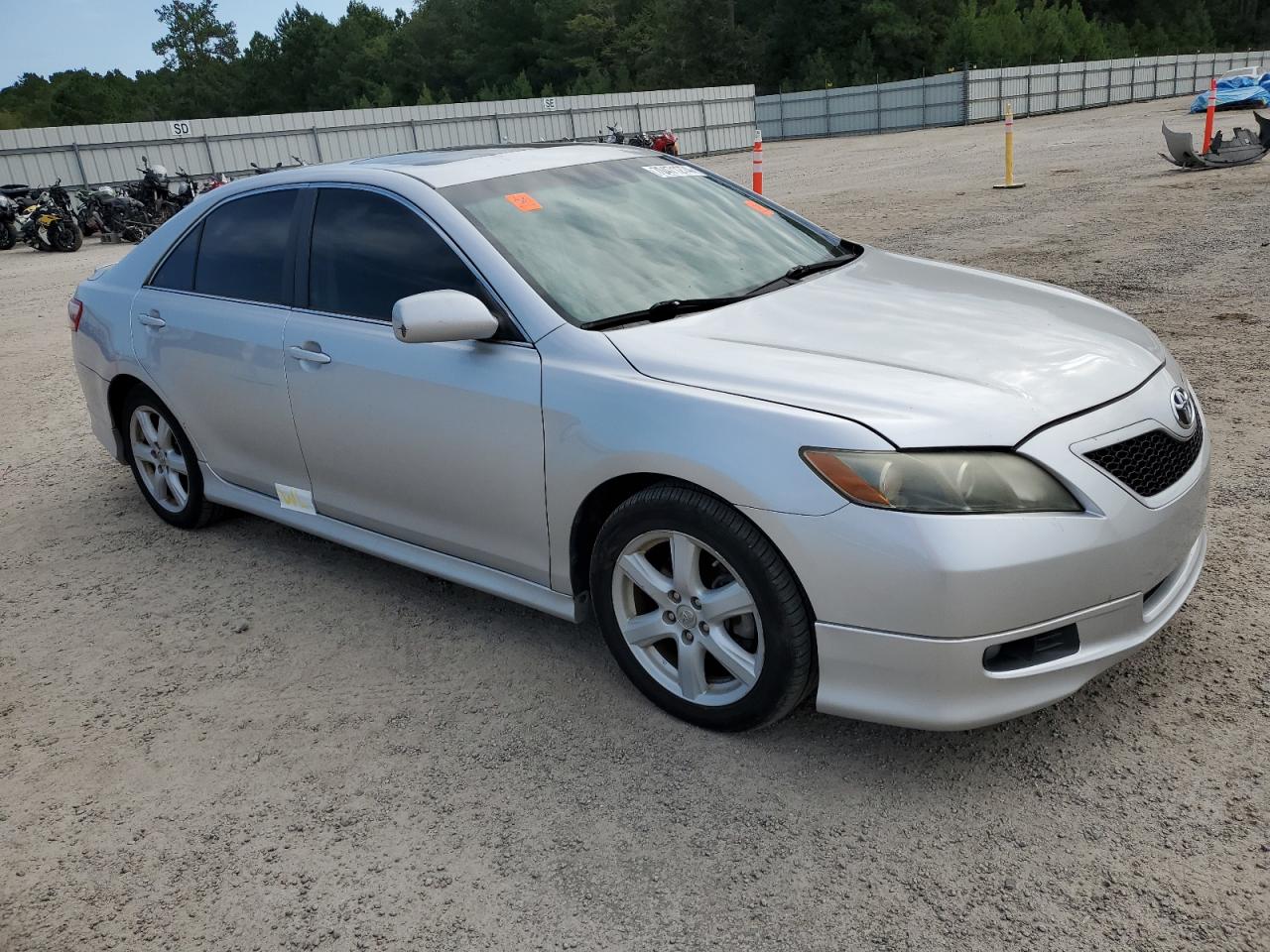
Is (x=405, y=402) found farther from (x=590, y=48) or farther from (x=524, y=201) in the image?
(x=590, y=48)

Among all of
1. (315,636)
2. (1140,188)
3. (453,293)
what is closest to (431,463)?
(453,293)

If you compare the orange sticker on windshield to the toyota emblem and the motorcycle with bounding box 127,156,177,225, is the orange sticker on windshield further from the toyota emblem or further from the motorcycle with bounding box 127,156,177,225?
the motorcycle with bounding box 127,156,177,225

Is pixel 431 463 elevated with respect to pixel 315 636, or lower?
elevated

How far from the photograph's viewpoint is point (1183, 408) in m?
3.07

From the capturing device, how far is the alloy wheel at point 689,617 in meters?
2.95

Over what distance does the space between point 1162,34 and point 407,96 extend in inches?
2462

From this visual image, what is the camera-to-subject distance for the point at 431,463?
359 cm

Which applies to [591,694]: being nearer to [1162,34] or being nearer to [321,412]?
[321,412]

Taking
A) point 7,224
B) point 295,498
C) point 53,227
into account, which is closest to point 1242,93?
point 53,227

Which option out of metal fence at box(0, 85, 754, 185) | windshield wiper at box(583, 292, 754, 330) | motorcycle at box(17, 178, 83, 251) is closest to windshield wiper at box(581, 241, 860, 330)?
windshield wiper at box(583, 292, 754, 330)

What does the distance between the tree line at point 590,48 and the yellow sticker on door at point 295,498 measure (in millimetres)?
63271

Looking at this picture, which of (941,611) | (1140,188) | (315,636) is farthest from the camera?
(1140,188)

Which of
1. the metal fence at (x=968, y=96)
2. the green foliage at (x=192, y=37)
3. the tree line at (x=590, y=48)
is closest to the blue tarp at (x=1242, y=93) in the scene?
the metal fence at (x=968, y=96)

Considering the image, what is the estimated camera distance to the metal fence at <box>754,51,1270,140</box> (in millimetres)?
42562
